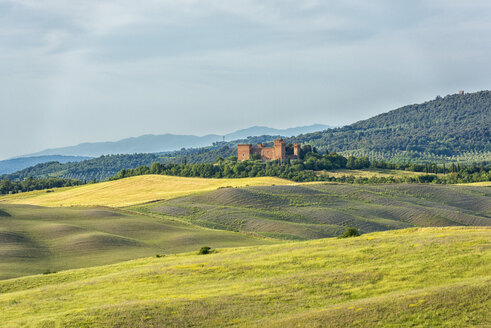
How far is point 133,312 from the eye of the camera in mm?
33062

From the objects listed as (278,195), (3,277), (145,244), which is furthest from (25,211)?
(278,195)

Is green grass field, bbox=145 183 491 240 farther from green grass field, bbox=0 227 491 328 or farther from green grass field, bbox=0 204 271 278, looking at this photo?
green grass field, bbox=0 227 491 328

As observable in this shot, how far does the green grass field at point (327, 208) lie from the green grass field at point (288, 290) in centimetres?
4499

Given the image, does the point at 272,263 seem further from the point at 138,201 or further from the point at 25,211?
the point at 138,201

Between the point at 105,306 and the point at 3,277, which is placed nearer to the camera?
the point at 105,306

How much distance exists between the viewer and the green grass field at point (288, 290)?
101ft

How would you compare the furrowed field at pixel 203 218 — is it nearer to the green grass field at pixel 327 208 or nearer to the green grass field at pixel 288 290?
the green grass field at pixel 327 208

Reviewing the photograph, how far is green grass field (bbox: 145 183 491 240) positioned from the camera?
10288 cm

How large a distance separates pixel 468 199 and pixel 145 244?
3763 inches

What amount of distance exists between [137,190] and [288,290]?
139 metres

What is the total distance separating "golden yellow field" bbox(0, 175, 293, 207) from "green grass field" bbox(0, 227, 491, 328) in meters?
95.8

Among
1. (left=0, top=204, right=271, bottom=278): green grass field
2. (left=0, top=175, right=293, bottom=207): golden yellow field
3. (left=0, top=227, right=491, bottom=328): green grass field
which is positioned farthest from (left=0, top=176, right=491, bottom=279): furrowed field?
(left=0, top=227, right=491, bottom=328): green grass field

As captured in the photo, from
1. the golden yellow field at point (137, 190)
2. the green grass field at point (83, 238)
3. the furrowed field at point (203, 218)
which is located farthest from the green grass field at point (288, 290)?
the golden yellow field at point (137, 190)

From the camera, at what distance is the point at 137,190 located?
172 meters
